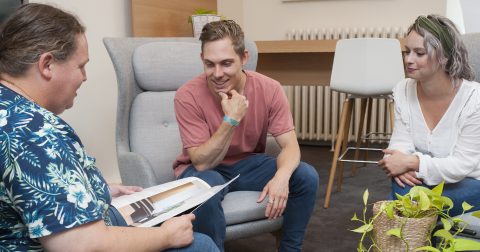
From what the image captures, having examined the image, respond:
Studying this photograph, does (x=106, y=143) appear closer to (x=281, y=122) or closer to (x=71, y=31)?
(x=281, y=122)

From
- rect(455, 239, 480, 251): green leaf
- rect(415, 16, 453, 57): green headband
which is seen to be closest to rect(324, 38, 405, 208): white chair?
rect(415, 16, 453, 57): green headband

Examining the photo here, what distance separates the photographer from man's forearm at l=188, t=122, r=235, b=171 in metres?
1.55

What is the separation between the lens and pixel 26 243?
2.79ft

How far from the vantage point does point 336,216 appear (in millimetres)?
2494

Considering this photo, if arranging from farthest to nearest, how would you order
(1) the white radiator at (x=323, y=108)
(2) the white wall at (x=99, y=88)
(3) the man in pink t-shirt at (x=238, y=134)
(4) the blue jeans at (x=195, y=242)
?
Result: (1) the white radiator at (x=323, y=108)
(2) the white wall at (x=99, y=88)
(3) the man in pink t-shirt at (x=238, y=134)
(4) the blue jeans at (x=195, y=242)

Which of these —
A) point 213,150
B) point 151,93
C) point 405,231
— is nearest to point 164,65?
point 151,93

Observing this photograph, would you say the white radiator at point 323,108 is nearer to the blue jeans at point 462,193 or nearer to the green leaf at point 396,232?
the blue jeans at point 462,193

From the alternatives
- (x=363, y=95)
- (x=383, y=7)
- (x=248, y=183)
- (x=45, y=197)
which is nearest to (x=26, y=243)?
(x=45, y=197)

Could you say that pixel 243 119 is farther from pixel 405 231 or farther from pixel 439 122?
pixel 405 231

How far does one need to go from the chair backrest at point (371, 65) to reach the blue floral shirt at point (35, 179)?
1969 mm

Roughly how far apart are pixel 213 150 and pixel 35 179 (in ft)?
2.71

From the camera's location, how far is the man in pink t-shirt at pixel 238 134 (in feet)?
5.12

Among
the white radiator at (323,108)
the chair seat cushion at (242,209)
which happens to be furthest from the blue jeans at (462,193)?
the white radiator at (323,108)

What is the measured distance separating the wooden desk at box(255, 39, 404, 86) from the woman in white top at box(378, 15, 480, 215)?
1.50 meters
